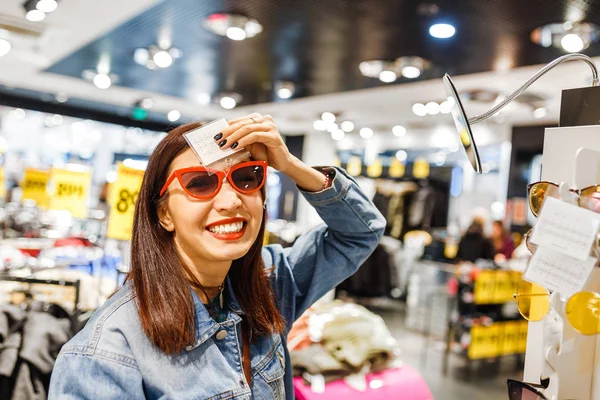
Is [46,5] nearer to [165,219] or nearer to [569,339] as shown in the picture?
[165,219]

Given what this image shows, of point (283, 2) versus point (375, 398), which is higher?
point (283, 2)

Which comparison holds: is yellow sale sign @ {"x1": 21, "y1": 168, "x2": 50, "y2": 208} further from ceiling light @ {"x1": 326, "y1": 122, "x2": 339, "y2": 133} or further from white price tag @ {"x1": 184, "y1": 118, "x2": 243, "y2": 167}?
ceiling light @ {"x1": 326, "y1": 122, "x2": 339, "y2": 133}

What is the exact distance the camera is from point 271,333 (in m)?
1.35

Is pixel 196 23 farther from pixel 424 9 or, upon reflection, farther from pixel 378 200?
pixel 378 200

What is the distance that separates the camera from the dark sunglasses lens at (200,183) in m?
1.16

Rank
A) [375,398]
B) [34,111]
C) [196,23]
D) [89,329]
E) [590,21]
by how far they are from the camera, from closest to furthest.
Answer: [89,329] < [375,398] < [590,21] < [196,23] < [34,111]

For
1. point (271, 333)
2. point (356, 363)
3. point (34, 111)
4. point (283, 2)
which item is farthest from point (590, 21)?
point (34, 111)

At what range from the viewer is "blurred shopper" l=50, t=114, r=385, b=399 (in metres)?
1.05

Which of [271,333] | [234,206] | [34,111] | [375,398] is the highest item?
[34,111]

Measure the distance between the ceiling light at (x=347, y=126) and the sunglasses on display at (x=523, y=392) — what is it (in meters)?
8.33

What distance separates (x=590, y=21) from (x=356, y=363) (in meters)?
3.02

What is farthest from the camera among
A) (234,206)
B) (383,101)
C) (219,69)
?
(383,101)

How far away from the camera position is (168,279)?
1.17m

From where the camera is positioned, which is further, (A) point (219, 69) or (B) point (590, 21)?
(A) point (219, 69)
